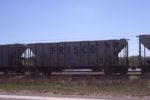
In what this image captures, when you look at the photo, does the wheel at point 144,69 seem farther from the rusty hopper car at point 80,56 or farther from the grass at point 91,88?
the grass at point 91,88

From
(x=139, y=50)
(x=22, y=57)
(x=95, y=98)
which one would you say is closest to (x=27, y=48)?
(x=22, y=57)

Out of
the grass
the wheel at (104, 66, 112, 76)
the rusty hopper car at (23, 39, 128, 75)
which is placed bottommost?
the grass

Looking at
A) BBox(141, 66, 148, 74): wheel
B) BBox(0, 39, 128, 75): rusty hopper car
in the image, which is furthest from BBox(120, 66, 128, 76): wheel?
BBox(141, 66, 148, 74): wheel

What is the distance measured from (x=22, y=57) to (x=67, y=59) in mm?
5709

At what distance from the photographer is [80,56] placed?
1220 inches

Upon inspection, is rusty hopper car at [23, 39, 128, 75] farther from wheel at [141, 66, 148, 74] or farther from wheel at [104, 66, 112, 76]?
wheel at [141, 66, 148, 74]

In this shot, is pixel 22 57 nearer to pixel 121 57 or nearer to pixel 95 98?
pixel 121 57

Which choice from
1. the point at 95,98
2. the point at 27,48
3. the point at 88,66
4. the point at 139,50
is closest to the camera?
the point at 95,98

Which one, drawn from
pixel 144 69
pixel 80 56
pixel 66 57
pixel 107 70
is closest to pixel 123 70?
pixel 107 70

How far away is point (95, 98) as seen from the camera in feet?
43.5

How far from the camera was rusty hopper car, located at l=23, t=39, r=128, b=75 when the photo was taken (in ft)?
96.4

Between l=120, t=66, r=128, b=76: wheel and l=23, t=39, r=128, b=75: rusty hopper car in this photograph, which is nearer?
l=120, t=66, r=128, b=76: wheel

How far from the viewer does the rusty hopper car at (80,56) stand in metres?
29.4

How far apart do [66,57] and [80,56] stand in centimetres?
146
